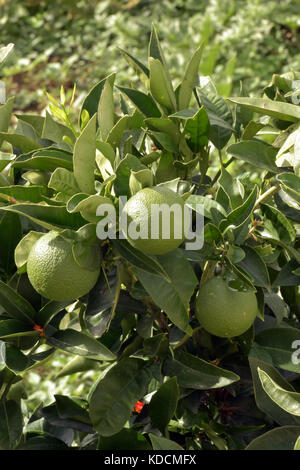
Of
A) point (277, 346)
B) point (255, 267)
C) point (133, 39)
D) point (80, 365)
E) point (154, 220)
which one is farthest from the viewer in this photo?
point (133, 39)

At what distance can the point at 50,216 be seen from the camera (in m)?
0.64

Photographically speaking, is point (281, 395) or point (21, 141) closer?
point (281, 395)

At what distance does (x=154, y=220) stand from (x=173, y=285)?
0.32 feet

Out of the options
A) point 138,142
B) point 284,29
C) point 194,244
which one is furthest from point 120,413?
point 284,29

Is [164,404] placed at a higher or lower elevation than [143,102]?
lower

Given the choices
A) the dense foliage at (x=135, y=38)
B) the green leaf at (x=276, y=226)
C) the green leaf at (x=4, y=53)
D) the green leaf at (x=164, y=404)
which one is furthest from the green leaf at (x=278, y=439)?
the dense foliage at (x=135, y=38)

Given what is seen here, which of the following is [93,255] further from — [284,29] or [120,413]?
[284,29]

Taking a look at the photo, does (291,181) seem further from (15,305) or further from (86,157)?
(15,305)

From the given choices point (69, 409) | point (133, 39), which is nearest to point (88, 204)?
point (69, 409)

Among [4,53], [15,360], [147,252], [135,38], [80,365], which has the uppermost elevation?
[4,53]

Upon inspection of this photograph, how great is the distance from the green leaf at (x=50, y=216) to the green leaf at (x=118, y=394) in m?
0.23

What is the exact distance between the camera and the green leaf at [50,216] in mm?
623

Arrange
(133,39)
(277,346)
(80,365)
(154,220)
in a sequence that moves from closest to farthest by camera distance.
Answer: (154,220)
(277,346)
(80,365)
(133,39)

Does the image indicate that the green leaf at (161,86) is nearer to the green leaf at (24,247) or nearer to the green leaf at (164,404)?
the green leaf at (24,247)
